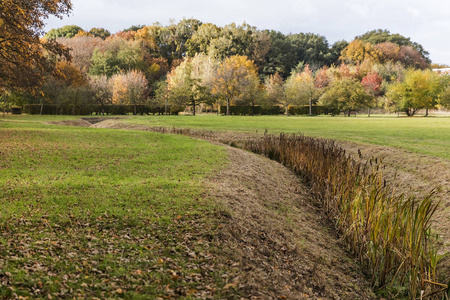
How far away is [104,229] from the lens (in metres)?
6.19

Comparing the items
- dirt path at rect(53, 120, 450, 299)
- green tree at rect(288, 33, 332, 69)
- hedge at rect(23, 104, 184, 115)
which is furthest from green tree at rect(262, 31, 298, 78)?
dirt path at rect(53, 120, 450, 299)

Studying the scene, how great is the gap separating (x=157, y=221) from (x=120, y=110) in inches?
1928

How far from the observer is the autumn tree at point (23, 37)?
56.9 ft

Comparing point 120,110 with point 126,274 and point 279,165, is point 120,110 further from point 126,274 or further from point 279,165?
point 126,274

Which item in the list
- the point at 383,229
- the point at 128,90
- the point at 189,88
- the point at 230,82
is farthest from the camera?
the point at 230,82

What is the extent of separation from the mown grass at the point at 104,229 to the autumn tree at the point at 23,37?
28.8 feet

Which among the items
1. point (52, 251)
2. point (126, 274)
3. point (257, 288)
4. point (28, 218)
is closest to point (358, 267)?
point (257, 288)

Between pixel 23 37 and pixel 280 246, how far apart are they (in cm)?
1750

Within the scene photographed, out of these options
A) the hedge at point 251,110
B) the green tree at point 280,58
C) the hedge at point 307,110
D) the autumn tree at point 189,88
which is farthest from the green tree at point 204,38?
the hedge at point 307,110

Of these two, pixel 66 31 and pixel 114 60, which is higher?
pixel 66 31

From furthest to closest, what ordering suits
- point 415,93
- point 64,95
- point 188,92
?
point 415,93 < point 188,92 < point 64,95

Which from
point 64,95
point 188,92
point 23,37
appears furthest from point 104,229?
point 64,95

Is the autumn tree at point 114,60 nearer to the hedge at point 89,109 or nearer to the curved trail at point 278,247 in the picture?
the hedge at point 89,109

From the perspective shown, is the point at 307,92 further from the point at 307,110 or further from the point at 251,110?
the point at 251,110
